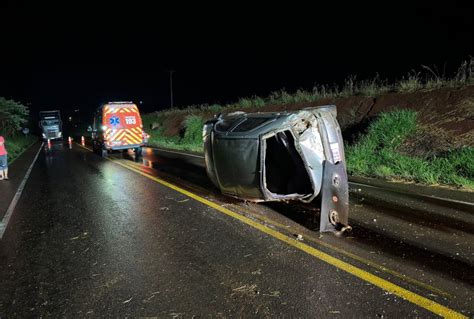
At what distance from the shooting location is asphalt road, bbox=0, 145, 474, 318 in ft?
10.5

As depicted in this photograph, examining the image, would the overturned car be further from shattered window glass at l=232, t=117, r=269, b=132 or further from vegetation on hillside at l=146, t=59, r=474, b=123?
vegetation on hillside at l=146, t=59, r=474, b=123

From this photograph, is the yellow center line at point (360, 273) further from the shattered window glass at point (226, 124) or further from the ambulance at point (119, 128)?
the ambulance at point (119, 128)

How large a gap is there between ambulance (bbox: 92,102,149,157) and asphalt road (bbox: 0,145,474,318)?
391 inches

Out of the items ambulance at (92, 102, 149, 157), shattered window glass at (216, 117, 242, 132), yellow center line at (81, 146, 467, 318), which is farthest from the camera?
ambulance at (92, 102, 149, 157)

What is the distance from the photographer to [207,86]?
316ft

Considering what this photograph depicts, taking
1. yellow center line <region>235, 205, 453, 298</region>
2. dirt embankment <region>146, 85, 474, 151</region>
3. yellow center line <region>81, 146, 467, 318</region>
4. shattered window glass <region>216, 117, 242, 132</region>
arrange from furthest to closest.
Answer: dirt embankment <region>146, 85, 474, 151</region>
shattered window glass <region>216, 117, 242, 132</region>
yellow center line <region>235, 205, 453, 298</region>
yellow center line <region>81, 146, 467, 318</region>

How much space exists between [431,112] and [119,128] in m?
12.5

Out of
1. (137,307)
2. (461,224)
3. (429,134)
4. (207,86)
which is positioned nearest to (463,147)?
(429,134)

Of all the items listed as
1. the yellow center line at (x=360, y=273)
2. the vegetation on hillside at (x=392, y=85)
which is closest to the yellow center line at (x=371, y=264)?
the yellow center line at (x=360, y=273)

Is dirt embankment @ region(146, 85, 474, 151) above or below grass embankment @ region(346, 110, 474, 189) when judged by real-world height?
above

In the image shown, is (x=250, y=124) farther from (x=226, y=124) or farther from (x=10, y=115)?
(x=10, y=115)

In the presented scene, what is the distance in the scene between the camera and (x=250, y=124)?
5.76 metres

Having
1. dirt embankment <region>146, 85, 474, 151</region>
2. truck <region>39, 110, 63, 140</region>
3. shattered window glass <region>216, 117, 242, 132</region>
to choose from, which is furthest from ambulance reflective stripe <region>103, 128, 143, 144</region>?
Result: truck <region>39, 110, 63, 140</region>

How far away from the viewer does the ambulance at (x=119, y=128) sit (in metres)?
16.3
